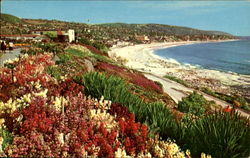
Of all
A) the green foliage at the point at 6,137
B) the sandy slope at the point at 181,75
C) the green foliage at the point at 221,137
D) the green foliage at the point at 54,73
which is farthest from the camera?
the sandy slope at the point at 181,75

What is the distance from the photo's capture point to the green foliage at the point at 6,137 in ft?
14.0

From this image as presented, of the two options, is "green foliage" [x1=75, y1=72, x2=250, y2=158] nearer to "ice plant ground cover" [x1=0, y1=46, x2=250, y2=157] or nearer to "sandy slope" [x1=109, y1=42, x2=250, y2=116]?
"ice plant ground cover" [x1=0, y1=46, x2=250, y2=157]

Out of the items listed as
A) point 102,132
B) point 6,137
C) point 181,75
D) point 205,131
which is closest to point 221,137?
point 205,131

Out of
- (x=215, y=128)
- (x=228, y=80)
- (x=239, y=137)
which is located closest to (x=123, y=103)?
(x=215, y=128)

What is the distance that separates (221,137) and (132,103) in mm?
2522

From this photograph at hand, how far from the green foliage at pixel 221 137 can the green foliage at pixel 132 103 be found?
606 mm

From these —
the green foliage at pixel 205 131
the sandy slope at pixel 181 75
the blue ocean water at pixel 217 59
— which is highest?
the green foliage at pixel 205 131

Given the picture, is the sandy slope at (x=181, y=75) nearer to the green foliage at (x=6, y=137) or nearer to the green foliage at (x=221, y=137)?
the green foliage at (x=221, y=137)

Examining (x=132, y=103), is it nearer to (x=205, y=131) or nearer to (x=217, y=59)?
(x=205, y=131)

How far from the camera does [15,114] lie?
5195 mm

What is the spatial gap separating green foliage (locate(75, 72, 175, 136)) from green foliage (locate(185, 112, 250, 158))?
0.61 meters

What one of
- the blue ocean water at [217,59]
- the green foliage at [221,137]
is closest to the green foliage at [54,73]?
the green foliage at [221,137]

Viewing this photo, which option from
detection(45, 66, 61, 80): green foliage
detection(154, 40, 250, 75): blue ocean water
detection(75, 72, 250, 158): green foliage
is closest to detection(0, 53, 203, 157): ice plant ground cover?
detection(75, 72, 250, 158): green foliage

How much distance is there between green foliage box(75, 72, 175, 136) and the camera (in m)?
5.74
